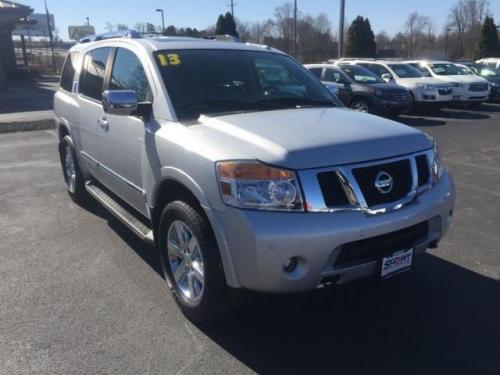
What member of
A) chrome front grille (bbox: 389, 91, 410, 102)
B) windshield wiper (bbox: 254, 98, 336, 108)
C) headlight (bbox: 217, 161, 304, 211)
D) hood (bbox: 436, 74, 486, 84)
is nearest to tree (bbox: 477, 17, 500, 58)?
hood (bbox: 436, 74, 486, 84)

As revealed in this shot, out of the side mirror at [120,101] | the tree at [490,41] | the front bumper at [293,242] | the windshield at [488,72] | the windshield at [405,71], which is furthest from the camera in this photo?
the tree at [490,41]

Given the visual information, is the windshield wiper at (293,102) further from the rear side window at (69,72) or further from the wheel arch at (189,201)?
the rear side window at (69,72)

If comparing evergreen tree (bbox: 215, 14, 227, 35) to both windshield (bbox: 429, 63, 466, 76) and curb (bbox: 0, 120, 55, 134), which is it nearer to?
windshield (bbox: 429, 63, 466, 76)

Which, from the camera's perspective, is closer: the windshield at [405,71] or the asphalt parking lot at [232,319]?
the asphalt parking lot at [232,319]

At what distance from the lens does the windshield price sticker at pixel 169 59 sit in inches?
155

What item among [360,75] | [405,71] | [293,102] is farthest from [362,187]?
[405,71]

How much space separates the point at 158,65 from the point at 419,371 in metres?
2.84

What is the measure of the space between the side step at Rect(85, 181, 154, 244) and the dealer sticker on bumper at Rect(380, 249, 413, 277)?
176cm

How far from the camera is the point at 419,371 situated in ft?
9.46

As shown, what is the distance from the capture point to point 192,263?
3332 millimetres

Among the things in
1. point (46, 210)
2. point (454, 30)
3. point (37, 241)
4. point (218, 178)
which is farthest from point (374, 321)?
point (454, 30)

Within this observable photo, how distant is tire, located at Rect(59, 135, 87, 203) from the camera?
588cm

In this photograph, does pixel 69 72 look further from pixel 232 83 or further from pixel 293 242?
pixel 293 242

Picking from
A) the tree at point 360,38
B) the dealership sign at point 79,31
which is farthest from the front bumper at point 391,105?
the dealership sign at point 79,31
